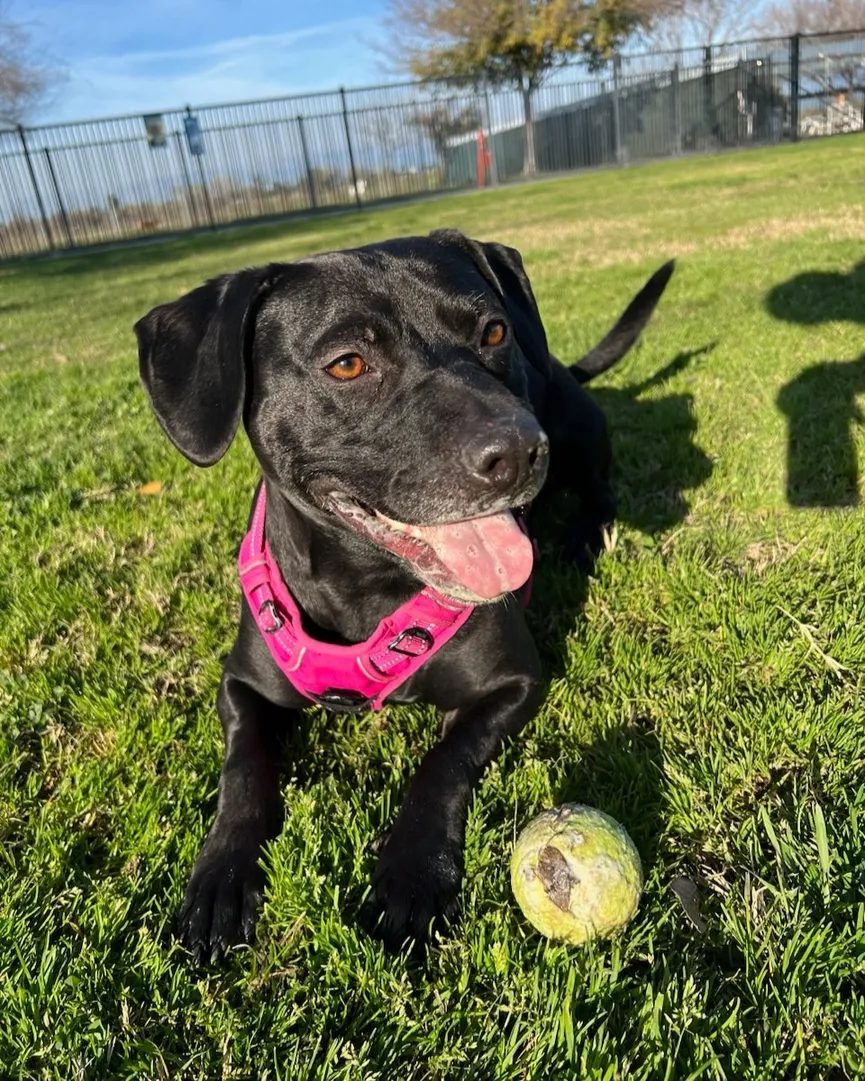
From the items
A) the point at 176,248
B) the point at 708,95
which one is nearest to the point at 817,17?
the point at 708,95

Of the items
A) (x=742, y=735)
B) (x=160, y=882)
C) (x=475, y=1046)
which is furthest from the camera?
(x=742, y=735)

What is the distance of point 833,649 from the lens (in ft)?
7.88

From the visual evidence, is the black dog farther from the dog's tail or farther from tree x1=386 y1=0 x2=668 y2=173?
tree x1=386 y1=0 x2=668 y2=173

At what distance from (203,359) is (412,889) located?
1472mm

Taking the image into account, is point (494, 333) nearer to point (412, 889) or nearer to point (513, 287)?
point (513, 287)

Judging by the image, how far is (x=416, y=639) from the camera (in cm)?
225

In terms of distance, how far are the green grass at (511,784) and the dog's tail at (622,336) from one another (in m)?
0.40

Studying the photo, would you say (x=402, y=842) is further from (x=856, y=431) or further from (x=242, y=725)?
(x=856, y=431)

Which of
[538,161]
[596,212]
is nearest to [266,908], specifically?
[596,212]

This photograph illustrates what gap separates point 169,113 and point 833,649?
2889cm

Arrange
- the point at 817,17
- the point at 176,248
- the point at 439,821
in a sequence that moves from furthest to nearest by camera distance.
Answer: the point at 817,17 → the point at 176,248 → the point at 439,821

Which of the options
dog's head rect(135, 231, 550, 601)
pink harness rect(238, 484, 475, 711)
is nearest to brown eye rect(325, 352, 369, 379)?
dog's head rect(135, 231, 550, 601)

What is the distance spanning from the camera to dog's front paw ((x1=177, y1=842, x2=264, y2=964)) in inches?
67.8

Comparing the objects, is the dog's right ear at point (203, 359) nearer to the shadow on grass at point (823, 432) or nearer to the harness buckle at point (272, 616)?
the harness buckle at point (272, 616)
